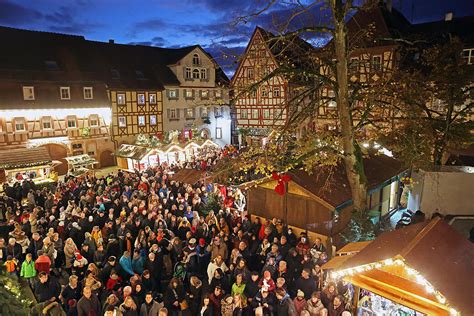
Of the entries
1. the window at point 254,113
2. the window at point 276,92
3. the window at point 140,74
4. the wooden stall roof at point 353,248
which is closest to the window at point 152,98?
the window at point 140,74

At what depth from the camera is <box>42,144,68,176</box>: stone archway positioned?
84.8 ft

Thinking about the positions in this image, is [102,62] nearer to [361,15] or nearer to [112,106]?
[112,106]

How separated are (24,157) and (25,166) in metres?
1.93

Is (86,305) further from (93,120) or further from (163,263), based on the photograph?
(93,120)

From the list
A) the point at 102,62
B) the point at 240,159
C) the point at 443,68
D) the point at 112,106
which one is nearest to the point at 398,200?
the point at 443,68

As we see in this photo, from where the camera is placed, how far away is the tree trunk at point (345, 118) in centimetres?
890

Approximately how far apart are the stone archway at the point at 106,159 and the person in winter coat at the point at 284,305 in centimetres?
2422

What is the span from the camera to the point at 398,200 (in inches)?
680

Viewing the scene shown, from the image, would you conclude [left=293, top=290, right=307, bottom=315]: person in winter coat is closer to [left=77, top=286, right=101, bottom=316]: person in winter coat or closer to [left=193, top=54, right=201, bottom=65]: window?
[left=77, top=286, right=101, bottom=316]: person in winter coat

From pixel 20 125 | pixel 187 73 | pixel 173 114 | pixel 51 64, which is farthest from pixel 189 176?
pixel 187 73

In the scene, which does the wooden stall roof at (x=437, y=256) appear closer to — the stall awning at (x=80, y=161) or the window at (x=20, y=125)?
the stall awning at (x=80, y=161)

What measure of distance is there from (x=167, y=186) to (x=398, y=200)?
456 inches

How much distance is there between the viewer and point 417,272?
445cm

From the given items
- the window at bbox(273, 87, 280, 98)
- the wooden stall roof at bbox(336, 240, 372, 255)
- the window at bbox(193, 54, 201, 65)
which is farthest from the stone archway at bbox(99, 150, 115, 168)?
the wooden stall roof at bbox(336, 240, 372, 255)
